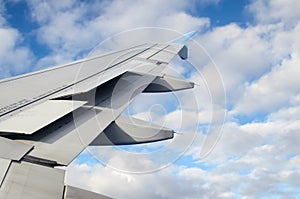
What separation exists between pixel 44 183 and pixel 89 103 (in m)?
2.33

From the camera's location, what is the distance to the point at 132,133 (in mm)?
5637

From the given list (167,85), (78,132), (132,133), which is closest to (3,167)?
(78,132)

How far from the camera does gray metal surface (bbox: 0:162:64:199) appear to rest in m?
3.21

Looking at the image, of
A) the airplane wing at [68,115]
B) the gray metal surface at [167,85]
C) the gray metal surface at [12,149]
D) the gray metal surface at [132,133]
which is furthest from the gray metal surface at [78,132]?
the gray metal surface at [167,85]

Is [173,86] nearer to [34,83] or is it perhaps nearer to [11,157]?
[34,83]

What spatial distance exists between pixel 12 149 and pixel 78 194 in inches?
34.2

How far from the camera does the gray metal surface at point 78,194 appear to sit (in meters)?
3.54

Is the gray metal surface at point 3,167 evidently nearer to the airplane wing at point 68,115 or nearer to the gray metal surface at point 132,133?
the airplane wing at point 68,115

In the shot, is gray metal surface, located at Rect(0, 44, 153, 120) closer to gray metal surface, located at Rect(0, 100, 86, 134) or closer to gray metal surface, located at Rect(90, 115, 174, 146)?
gray metal surface, located at Rect(0, 100, 86, 134)

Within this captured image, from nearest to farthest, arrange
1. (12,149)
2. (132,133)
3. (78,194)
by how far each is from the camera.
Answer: (78,194) < (12,149) < (132,133)

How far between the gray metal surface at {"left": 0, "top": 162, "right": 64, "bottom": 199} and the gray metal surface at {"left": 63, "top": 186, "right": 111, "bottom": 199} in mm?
95

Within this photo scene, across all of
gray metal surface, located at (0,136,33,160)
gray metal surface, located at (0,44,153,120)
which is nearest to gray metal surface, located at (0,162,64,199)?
gray metal surface, located at (0,136,33,160)

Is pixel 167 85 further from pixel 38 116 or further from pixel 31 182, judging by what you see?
pixel 31 182

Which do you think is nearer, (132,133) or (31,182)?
(31,182)
